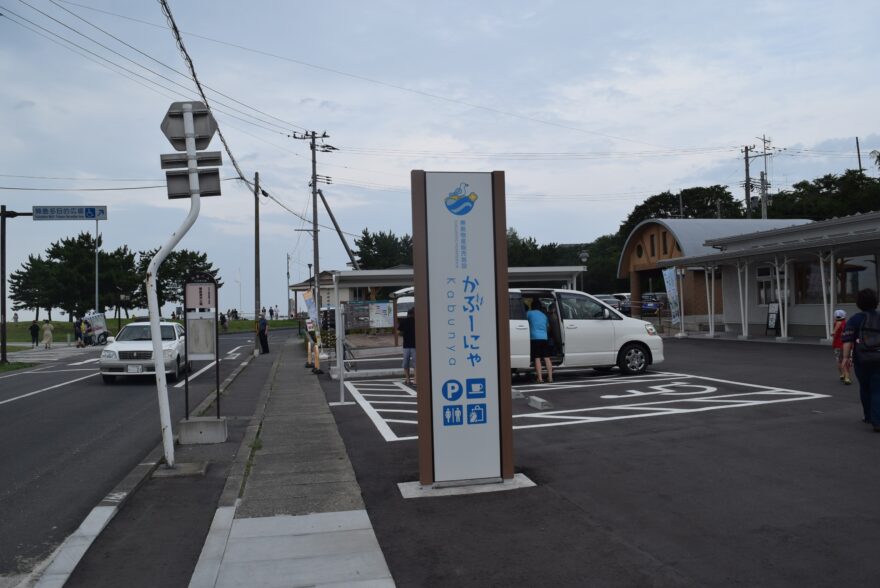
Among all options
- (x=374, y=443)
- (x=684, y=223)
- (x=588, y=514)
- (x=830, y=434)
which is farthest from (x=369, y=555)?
(x=684, y=223)

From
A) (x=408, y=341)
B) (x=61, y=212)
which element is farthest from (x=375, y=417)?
(x=61, y=212)

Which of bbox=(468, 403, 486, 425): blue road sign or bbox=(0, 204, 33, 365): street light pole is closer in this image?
bbox=(468, 403, 486, 425): blue road sign

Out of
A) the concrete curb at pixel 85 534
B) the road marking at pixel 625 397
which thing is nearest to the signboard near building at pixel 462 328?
the concrete curb at pixel 85 534

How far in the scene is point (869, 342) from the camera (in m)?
8.38

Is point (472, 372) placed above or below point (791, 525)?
above

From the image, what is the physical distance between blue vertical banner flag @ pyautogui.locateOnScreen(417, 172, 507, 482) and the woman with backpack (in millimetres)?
4583

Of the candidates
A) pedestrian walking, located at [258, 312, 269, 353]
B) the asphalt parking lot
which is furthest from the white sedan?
pedestrian walking, located at [258, 312, 269, 353]

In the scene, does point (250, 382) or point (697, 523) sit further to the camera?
point (250, 382)

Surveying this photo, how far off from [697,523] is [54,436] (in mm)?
8894

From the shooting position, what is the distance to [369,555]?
494cm

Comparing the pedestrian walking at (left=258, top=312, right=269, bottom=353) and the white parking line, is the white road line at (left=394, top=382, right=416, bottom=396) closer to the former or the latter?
the white parking line

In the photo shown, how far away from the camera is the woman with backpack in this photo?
27.4ft

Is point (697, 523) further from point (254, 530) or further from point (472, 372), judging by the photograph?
point (254, 530)

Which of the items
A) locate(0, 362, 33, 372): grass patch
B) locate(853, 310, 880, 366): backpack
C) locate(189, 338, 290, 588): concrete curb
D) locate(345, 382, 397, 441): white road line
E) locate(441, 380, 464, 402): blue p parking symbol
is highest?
locate(853, 310, 880, 366): backpack
